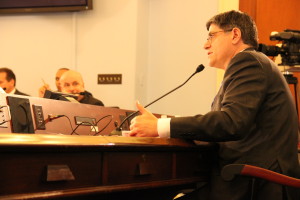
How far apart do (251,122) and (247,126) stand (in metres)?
0.02

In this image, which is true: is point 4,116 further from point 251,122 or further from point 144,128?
point 251,122

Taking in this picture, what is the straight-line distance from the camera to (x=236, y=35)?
1.79 m

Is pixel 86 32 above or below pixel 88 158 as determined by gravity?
above

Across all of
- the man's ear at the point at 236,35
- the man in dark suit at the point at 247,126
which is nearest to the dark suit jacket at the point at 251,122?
the man in dark suit at the point at 247,126

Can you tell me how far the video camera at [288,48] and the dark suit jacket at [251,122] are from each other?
32.9 inches

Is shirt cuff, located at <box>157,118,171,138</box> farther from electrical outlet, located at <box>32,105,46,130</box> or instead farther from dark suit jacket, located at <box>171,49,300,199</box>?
electrical outlet, located at <box>32,105,46,130</box>

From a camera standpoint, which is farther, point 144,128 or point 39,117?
point 39,117

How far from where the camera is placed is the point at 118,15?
462 centimetres

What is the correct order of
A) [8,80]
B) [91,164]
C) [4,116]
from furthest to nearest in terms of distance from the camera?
[8,80] → [4,116] → [91,164]

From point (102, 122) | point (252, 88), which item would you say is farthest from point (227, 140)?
point (102, 122)

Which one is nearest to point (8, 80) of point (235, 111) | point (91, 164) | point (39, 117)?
point (39, 117)

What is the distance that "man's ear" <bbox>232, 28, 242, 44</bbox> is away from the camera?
1790 millimetres

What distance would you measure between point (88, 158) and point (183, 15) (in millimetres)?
3635

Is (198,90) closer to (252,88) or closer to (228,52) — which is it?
(228,52)
